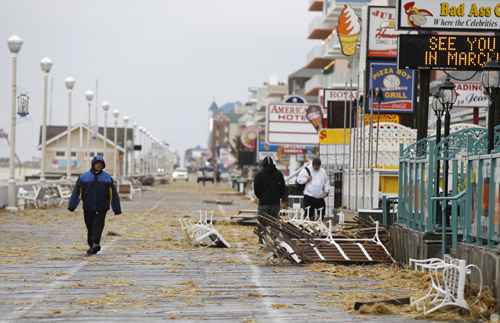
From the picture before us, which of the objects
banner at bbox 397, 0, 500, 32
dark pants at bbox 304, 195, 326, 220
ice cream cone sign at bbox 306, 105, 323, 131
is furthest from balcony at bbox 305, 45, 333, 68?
banner at bbox 397, 0, 500, 32

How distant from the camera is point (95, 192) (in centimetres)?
1989

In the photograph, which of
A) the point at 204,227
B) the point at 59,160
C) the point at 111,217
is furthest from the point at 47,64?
the point at 59,160

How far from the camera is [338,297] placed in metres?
13.6

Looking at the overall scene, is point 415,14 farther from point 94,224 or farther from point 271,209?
point 94,224

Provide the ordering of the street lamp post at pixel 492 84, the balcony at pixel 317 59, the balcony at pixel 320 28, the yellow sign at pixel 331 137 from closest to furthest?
the street lamp post at pixel 492 84 < the yellow sign at pixel 331 137 < the balcony at pixel 320 28 < the balcony at pixel 317 59

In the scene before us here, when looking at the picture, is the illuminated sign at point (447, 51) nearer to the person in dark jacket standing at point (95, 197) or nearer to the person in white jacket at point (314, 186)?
the person in dark jacket standing at point (95, 197)

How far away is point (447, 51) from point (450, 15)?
1715 mm

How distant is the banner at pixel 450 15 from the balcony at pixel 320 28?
64.4 metres

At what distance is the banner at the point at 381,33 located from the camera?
32125 mm

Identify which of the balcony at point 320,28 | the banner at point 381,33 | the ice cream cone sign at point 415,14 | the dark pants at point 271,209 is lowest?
the dark pants at point 271,209

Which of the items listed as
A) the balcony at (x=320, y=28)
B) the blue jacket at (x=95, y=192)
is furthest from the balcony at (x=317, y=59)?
the blue jacket at (x=95, y=192)

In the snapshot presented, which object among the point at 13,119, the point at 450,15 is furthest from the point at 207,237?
the point at 13,119

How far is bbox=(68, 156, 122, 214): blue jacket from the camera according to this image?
19.8m

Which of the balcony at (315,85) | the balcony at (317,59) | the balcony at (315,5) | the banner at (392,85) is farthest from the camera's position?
the balcony at (315,85)
